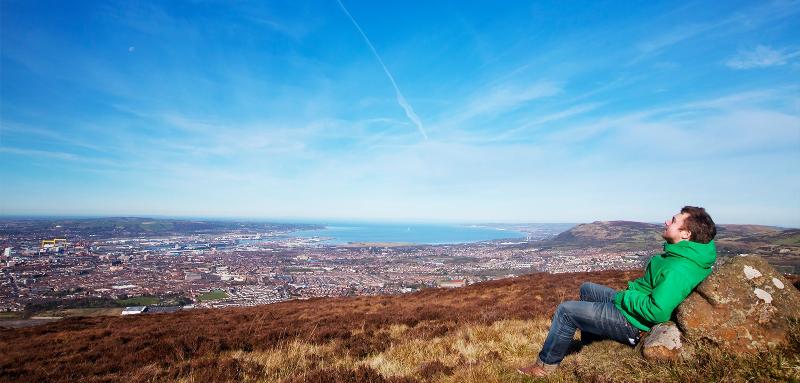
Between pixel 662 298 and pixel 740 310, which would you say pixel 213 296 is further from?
pixel 740 310

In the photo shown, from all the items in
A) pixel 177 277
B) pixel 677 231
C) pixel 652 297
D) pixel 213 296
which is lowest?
pixel 177 277

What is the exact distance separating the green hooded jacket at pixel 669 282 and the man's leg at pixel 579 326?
0.51 ft

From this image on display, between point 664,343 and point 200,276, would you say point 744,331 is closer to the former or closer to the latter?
point 664,343

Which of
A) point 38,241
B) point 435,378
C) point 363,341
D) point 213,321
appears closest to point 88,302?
point 213,321

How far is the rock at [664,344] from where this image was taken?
161 inches

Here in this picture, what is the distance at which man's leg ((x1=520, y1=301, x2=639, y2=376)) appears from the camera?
4652 mm

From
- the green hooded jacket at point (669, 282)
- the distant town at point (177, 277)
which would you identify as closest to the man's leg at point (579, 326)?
the green hooded jacket at point (669, 282)

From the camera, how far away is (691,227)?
4477mm

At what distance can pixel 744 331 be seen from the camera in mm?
4137

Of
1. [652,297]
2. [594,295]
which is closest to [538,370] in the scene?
[594,295]

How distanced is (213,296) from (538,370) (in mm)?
48525

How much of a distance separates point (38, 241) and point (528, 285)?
404 ft

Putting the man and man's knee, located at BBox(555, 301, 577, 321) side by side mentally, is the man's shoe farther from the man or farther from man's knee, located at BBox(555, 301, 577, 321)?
man's knee, located at BBox(555, 301, 577, 321)

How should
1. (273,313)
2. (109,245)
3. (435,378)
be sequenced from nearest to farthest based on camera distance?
(435,378) → (273,313) → (109,245)
